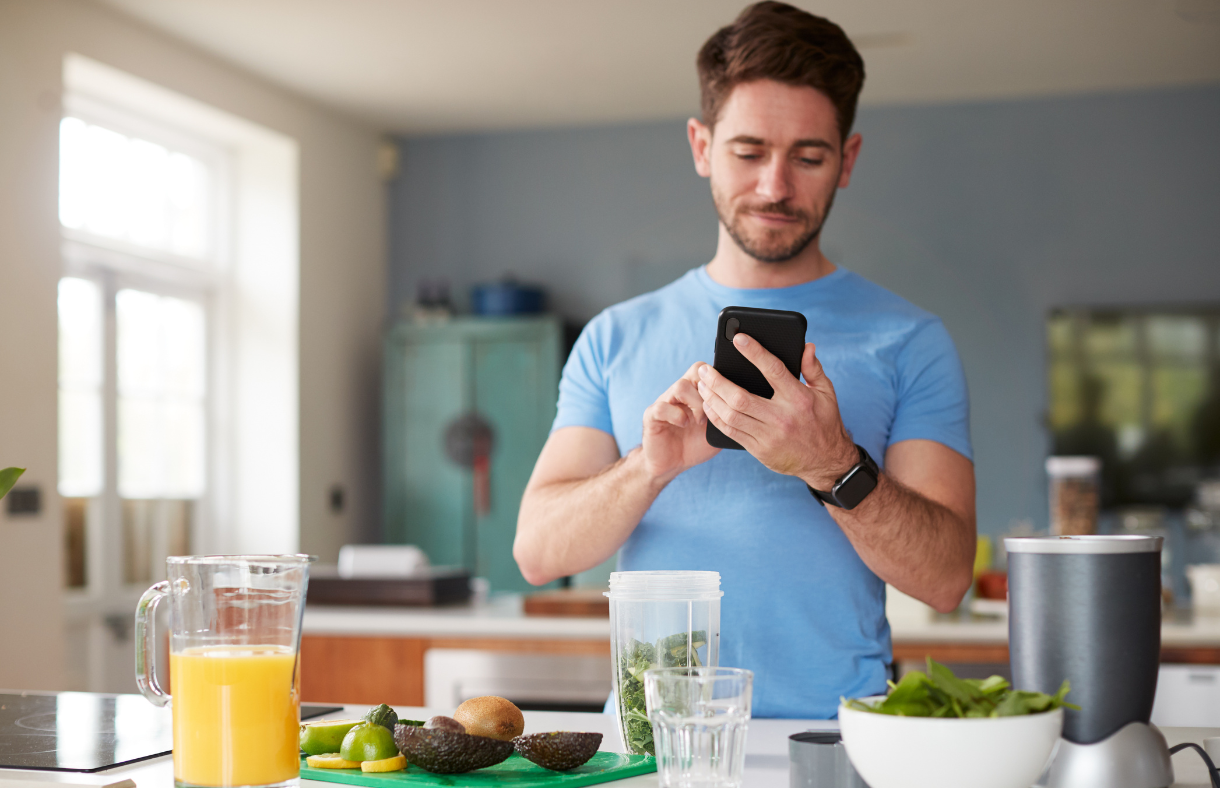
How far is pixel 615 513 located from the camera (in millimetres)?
1327

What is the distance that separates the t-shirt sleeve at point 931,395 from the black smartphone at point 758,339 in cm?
32

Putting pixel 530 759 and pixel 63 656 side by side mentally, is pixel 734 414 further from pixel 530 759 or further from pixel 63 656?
pixel 63 656

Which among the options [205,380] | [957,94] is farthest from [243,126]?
[957,94]

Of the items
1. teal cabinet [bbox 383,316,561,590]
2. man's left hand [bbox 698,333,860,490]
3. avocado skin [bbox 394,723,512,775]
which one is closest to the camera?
avocado skin [bbox 394,723,512,775]

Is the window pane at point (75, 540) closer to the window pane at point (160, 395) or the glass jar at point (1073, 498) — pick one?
the window pane at point (160, 395)

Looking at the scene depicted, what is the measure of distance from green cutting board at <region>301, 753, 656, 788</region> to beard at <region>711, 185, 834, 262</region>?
707 millimetres

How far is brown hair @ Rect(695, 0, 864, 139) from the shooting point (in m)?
1.44

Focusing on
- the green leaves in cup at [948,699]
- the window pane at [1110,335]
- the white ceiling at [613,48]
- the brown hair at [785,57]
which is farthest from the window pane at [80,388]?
the window pane at [1110,335]

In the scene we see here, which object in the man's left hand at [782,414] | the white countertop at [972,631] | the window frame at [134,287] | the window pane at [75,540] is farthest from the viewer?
the window frame at [134,287]

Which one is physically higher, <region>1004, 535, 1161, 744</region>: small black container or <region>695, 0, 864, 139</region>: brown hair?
<region>695, 0, 864, 139</region>: brown hair

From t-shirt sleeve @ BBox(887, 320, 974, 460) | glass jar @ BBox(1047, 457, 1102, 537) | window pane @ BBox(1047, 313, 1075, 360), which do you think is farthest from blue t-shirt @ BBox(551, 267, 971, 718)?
window pane @ BBox(1047, 313, 1075, 360)

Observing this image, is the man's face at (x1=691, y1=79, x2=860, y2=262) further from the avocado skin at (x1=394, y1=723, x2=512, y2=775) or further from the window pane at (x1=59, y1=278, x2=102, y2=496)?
the window pane at (x1=59, y1=278, x2=102, y2=496)

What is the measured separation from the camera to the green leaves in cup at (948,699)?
76 cm

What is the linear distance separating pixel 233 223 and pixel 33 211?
1483 millimetres
